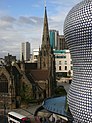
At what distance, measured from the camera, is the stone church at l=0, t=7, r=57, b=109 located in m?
77.6

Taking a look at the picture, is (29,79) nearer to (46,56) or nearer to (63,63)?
(46,56)

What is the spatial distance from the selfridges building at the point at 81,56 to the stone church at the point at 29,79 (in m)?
29.4

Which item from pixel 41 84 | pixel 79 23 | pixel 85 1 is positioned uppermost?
pixel 85 1

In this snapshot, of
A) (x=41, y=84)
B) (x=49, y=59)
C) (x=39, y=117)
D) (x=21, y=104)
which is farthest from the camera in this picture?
(x=49, y=59)

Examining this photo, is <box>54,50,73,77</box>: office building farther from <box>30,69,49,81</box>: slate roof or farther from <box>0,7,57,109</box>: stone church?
<box>30,69,49,81</box>: slate roof

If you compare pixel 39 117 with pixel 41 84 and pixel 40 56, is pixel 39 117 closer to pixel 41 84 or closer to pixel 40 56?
pixel 41 84

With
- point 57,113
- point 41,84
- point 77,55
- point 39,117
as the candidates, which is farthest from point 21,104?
point 77,55

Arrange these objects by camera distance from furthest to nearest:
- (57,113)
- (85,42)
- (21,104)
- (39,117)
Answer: (21,104) → (39,117) → (57,113) → (85,42)

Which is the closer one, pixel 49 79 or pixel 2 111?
pixel 2 111

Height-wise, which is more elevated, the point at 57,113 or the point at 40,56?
the point at 40,56

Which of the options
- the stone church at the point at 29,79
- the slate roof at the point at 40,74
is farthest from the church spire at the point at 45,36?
the slate roof at the point at 40,74

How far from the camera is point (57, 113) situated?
53.5 metres

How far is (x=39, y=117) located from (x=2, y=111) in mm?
17813

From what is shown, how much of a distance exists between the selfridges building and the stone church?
29369 mm
